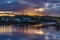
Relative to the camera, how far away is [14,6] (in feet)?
7.52

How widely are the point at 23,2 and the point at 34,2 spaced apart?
16cm

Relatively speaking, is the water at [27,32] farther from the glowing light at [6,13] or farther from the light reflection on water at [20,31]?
the glowing light at [6,13]

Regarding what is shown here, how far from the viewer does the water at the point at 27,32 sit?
2.25 meters

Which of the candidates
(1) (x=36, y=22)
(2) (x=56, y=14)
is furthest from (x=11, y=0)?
(2) (x=56, y=14)

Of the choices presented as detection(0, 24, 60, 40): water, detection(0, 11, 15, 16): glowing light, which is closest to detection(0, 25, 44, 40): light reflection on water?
detection(0, 24, 60, 40): water

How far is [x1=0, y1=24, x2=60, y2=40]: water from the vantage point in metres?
2.25

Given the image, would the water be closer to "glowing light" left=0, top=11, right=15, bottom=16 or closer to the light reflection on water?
the light reflection on water

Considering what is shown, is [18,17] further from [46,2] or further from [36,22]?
[46,2]

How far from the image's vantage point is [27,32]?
2346mm

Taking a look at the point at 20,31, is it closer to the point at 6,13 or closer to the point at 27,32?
the point at 27,32

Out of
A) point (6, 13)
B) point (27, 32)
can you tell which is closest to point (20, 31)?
point (27, 32)

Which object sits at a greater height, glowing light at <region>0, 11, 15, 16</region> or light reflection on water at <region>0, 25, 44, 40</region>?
glowing light at <region>0, 11, 15, 16</region>

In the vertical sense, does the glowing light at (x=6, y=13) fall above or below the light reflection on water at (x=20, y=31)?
above

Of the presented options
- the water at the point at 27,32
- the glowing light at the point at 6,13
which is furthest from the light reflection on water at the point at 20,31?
the glowing light at the point at 6,13
